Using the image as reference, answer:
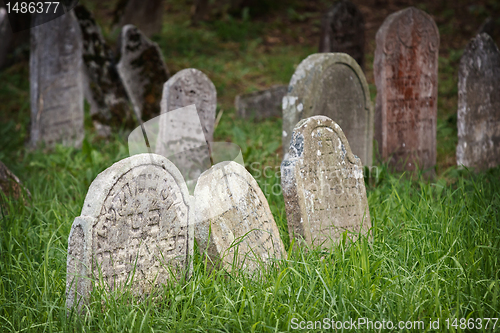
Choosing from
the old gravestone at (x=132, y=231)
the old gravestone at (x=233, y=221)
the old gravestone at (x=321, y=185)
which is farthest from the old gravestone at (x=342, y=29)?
Answer: the old gravestone at (x=132, y=231)

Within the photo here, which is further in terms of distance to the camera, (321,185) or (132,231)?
(321,185)

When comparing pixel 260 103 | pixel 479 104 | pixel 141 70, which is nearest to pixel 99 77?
pixel 141 70

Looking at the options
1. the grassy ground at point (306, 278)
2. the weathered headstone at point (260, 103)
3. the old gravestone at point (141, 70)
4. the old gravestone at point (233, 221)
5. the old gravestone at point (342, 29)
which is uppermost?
the old gravestone at point (342, 29)

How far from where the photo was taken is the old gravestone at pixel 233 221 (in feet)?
8.49

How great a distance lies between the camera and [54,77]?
5.78m

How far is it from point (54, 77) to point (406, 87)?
433cm

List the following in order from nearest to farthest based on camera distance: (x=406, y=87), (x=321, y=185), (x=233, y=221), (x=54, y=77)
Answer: (x=233, y=221)
(x=321, y=185)
(x=406, y=87)
(x=54, y=77)

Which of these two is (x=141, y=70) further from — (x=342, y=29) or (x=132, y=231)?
(x=132, y=231)

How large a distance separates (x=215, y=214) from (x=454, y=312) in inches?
54.4

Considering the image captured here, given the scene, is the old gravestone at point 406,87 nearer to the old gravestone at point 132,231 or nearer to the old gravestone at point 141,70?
the old gravestone at point 132,231

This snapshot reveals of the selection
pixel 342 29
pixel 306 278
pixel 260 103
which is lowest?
pixel 306 278

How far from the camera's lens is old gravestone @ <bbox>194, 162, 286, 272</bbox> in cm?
259

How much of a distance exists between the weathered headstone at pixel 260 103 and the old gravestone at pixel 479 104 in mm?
3192

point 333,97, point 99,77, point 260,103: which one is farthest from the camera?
point 260,103
